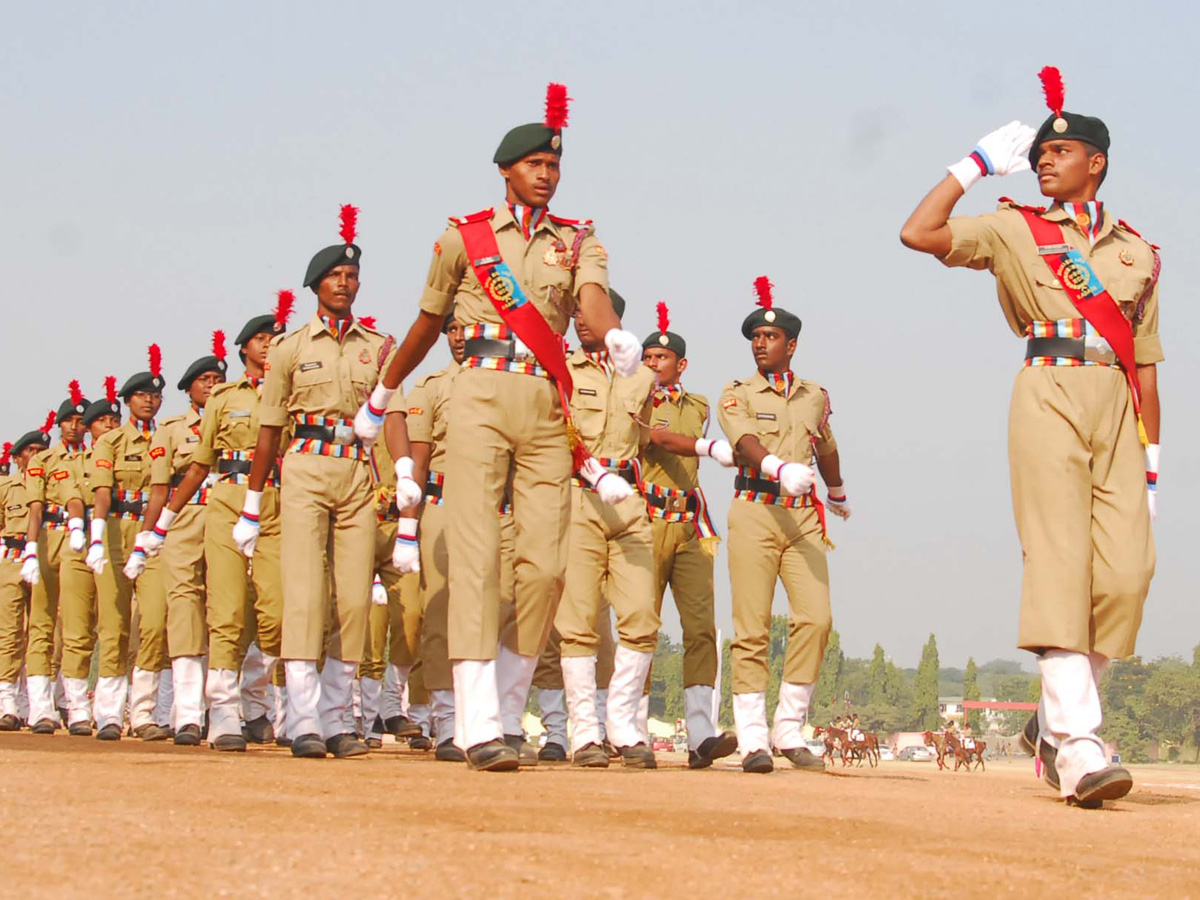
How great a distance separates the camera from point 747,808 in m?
5.82

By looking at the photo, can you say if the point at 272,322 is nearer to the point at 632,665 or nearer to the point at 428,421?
the point at 428,421

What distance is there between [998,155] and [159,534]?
6.97 m

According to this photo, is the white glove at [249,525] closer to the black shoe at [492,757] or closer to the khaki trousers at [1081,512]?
the black shoe at [492,757]

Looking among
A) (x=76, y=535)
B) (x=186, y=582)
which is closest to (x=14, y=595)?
(x=76, y=535)

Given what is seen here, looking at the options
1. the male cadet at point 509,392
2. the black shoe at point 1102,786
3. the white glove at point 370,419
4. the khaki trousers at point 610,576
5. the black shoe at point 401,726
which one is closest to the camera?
the black shoe at point 1102,786

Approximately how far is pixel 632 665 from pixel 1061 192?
4.15 metres

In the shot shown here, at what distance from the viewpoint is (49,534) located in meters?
16.7

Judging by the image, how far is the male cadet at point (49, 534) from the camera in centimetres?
1609

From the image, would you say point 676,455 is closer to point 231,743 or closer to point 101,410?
point 231,743

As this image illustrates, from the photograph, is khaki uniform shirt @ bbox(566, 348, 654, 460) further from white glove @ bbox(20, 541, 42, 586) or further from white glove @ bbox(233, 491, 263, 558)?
white glove @ bbox(20, 541, 42, 586)

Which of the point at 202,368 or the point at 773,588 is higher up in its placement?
the point at 202,368

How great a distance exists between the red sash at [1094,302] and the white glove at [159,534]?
6591mm

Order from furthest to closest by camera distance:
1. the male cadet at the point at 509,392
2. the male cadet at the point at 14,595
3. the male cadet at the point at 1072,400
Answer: the male cadet at the point at 14,595 < the male cadet at the point at 509,392 < the male cadet at the point at 1072,400

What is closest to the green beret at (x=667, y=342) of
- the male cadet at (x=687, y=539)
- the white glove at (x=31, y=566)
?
the male cadet at (x=687, y=539)
